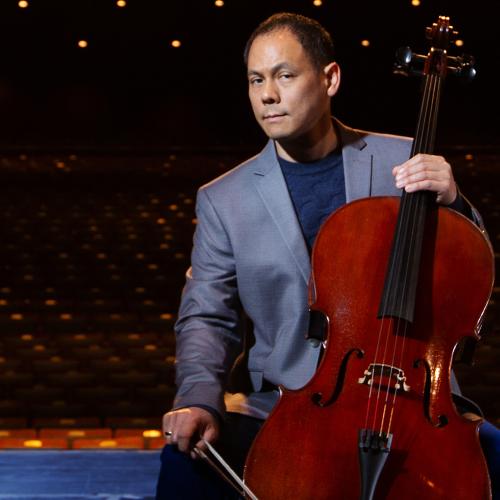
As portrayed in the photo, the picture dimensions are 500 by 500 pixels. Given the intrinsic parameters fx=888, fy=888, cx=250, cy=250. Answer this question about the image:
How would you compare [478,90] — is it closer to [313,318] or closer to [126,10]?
[126,10]

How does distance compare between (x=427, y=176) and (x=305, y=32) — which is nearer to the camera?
(x=427, y=176)

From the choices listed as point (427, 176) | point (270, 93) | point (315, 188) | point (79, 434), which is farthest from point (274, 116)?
point (79, 434)

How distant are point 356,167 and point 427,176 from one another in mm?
226

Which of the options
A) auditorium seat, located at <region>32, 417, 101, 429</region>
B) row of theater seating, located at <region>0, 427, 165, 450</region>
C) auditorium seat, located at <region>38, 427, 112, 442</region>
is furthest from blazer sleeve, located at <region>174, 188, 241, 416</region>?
auditorium seat, located at <region>32, 417, 101, 429</region>

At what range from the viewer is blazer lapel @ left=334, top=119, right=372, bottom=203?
4.12 feet

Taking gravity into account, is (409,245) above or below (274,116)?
below

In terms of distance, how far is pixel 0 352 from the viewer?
4375mm

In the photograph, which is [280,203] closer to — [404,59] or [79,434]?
[404,59]

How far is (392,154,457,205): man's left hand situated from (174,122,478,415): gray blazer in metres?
0.19

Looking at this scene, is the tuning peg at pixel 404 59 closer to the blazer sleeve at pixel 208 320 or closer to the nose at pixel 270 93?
the nose at pixel 270 93

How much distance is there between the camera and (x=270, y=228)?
1254 mm

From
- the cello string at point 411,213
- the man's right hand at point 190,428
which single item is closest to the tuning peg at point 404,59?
the cello string at point 411,213

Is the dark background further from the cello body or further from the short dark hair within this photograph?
the cello body

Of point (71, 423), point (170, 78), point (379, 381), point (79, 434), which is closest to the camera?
point (379, 381)
